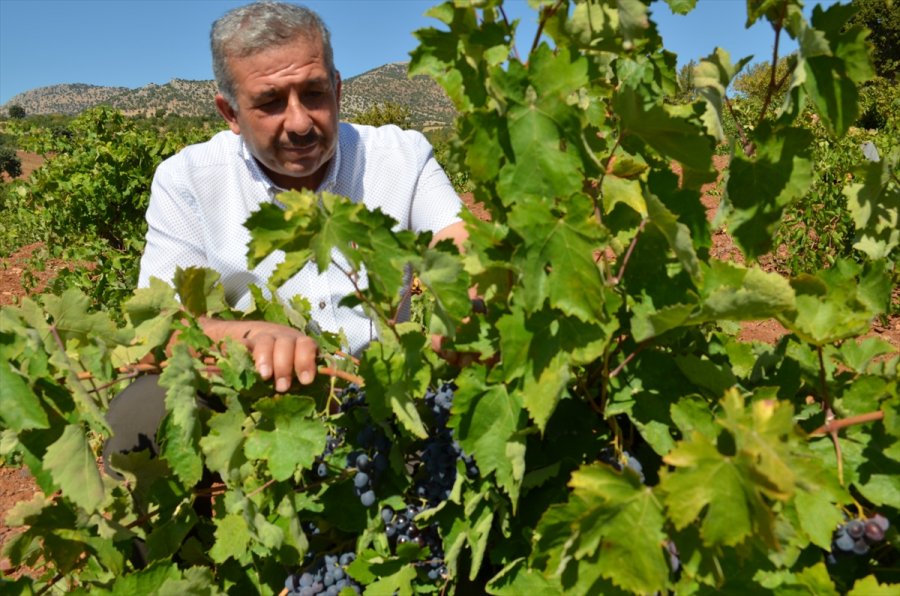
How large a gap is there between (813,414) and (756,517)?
0.57 meters

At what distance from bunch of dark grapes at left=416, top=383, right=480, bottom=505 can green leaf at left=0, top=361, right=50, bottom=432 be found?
0.73 meters

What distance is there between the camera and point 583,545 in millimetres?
1066

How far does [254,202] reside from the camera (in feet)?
9.79

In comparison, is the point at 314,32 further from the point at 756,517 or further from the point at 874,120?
the point at 874,120

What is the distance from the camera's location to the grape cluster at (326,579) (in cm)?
162

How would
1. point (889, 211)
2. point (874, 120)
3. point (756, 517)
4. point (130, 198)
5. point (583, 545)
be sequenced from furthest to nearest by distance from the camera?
1. point (874, 120)
2. point (130, 198)
3. point (889, 211)
4. point (583, 545)
5. point (756, 517)

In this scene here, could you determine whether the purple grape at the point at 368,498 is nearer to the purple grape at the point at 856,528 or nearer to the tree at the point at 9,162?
the purple grape at the point at 856,528

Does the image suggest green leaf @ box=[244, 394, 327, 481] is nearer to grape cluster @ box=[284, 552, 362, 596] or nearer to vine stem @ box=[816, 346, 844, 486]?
grape cluster @ box=[284, 552, 362, 596]

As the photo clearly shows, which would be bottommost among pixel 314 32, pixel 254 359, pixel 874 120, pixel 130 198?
pixel 254 359

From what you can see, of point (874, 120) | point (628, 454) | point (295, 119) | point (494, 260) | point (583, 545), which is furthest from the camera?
point (874, 120)

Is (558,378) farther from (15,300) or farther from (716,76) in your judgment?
(15,300)

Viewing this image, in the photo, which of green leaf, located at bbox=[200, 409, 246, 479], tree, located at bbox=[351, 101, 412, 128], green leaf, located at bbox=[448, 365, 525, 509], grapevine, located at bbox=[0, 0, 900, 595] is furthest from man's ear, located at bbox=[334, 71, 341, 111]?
tree, located at bbox=[351, 101, 412, 128]

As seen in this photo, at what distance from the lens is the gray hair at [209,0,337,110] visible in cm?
254

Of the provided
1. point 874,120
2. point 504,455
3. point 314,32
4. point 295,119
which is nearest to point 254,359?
point 504,455
